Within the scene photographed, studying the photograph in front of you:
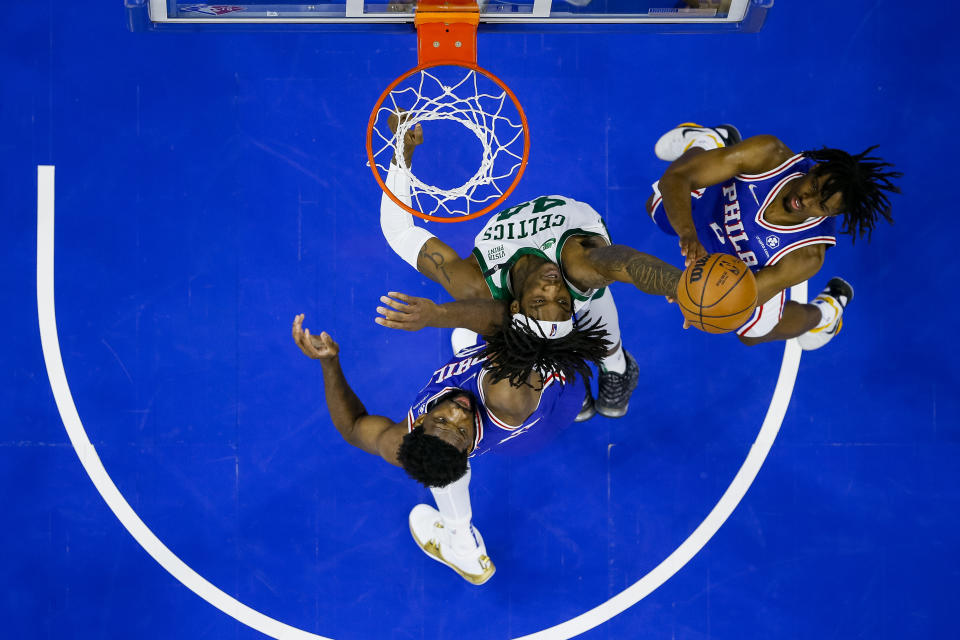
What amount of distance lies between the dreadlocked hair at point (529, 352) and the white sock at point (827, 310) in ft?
5.68

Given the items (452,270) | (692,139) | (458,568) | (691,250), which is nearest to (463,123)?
(452,270)

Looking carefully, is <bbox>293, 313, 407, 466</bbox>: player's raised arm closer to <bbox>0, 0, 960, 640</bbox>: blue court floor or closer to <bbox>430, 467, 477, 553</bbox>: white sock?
<bbox>430, 467, 477, 553</bbox>: white sock

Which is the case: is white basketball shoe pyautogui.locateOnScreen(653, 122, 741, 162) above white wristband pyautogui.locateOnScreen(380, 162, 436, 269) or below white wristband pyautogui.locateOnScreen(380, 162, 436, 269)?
above

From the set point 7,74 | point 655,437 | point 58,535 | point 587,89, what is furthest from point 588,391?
point 7,74

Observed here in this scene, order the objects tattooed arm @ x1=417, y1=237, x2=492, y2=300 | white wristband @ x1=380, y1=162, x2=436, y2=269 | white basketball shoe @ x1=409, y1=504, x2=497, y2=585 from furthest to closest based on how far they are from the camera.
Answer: white basketball shoe @ x1=409, y1=504, x2=497, y2=585
white wristband @ x1=380, y1=162, x2=436, y2=269
tattooed arm @ x1=417, y1=237, x2=492, y2=300

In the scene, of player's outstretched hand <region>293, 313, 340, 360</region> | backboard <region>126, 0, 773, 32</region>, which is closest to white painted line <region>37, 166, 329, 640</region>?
backboard <region>126, 0, 773, 32</region>

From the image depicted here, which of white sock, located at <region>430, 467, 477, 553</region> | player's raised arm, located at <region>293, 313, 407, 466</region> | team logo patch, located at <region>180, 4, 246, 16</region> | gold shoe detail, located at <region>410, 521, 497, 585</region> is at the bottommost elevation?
gold shoe detail, located at <region>410, 521, 497, 585</region>

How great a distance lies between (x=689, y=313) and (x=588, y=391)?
5.20 ft

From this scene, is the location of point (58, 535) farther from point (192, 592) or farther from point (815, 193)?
point (815, 193)

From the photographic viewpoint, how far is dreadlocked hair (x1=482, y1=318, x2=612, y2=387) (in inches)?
128

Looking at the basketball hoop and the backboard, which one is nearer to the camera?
the backboard

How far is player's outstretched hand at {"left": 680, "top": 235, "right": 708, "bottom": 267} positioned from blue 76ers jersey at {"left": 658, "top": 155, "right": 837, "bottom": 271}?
651mm

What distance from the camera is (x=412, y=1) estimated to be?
10.6ft

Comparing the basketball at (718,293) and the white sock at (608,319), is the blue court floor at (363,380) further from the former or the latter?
the basketball at (718,293)
